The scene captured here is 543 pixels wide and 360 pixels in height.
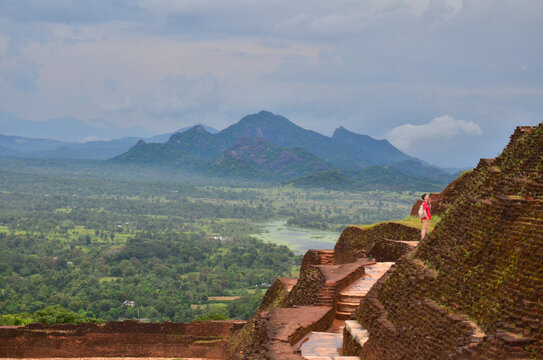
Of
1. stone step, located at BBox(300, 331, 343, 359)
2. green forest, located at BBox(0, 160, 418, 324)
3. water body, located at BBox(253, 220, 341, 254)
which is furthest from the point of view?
water body, located at BBox(253, 220, 341, 254)

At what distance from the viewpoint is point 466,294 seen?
336 inches

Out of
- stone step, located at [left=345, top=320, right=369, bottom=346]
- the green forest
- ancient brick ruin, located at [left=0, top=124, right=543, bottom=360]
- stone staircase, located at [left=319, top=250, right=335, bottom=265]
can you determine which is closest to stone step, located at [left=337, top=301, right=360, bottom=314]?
ancient brick ruin, located at [left=0, top=124, right=543, bottom=360]

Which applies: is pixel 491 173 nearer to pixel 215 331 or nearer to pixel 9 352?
pixel 215 331

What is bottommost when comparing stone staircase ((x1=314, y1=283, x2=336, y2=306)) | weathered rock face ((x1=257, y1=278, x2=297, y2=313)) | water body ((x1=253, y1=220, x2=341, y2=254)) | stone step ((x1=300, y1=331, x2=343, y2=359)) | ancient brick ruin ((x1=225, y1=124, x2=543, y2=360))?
water body ((x1=253, y1=220, x2=341, y2=254))

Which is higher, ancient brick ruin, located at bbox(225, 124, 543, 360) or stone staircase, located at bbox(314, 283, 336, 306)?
ancient brick ruin, located at bbox(225, 124, 543, 360)

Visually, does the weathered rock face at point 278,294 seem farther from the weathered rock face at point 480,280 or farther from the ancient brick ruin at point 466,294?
the weathered rock face at point 480,280

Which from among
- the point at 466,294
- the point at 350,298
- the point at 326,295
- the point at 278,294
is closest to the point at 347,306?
the point at 350,298

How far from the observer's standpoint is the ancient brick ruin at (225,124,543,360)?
7.50 m

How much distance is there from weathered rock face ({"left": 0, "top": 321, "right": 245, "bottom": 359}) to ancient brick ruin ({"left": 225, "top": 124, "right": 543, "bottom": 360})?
37.3 feet

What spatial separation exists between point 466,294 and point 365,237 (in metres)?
15.2

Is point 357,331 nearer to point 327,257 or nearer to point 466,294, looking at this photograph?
point 466,294

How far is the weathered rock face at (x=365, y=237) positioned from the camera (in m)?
21.4

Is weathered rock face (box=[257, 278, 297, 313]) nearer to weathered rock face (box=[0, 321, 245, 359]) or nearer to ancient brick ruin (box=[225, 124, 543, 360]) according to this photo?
weathered rock face (box=[0, 321, 245, 359])

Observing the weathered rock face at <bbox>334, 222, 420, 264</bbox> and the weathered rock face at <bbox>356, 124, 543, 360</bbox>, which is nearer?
the weathered rock face at <bbox>356, 124, 543, 360</bbox>
